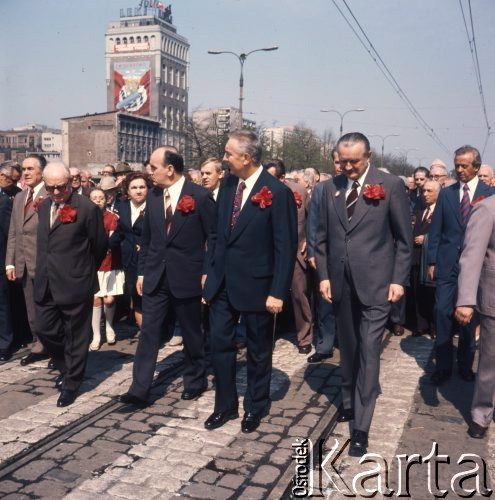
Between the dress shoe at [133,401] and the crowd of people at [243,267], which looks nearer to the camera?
the crowd of people at [243,267]

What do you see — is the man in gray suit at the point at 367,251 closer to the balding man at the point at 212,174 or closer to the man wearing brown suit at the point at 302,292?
the man wearing brown suit at the point at 302,292

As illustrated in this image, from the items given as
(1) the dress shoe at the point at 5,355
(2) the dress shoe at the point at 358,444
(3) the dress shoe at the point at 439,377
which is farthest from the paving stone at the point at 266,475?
(1) the dress shoe at the point at 5,355

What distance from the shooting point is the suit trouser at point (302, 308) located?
7852mm

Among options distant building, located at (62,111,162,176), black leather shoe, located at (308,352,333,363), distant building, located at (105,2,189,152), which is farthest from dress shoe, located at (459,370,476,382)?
distant building, located at (105,2,189,152)

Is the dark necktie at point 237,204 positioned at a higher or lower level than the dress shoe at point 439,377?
higher

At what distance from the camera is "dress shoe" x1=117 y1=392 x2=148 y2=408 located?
5.66 m

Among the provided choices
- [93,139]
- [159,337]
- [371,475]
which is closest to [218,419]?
[159,337]

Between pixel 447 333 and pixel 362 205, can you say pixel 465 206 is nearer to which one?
pixel 447 333

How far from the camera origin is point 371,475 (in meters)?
4.43

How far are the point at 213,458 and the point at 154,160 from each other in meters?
2.57

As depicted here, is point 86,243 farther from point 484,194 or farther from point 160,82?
point 160,82

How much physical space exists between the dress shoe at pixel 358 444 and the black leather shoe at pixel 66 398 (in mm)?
2478

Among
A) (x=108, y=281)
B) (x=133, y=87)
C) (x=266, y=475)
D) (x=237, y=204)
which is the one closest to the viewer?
(x=266, y=475)

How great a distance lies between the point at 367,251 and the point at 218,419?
1.74 metres
